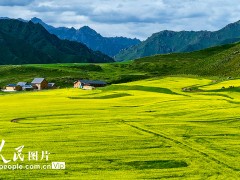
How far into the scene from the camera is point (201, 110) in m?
71.1

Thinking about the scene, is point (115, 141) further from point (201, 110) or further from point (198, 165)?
point (201, 110)

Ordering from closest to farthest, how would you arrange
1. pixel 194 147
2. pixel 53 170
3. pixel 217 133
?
pixel 53 170 < pixel 194 147 < pixel 217 133

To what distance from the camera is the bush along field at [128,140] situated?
1297 inches

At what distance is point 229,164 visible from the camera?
115ft

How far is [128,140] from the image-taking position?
45.1 meters

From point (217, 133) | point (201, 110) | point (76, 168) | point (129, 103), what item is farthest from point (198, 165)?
point (129, 103)

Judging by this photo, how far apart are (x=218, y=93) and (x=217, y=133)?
53332mm

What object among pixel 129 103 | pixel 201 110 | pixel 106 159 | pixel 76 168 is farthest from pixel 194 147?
pixel 129 103

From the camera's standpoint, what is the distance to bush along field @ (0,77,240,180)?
108 ft

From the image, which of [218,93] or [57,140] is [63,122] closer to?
[57,140]

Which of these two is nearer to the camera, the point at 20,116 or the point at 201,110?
the point at 20,116

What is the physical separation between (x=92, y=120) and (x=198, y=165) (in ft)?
89.8

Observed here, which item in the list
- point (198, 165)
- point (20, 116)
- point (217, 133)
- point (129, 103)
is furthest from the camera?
point (129, 103)

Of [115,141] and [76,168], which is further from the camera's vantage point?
[115,141]
